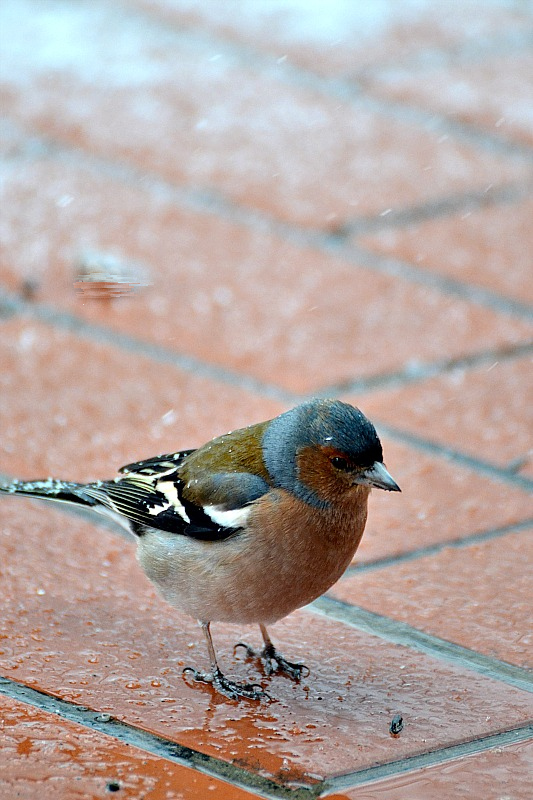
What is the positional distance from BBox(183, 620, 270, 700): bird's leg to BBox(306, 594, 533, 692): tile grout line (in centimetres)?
30

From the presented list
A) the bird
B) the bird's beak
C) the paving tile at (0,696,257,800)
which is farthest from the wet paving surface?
the bird's beak

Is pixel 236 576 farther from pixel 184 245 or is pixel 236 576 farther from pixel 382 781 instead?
pixel 184 245

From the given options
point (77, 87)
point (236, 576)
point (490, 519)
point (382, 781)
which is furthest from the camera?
point (77, 87)

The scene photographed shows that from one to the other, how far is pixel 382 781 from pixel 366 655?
53 cm

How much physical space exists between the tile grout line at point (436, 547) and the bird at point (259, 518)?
0.87 feet

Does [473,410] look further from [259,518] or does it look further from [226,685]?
[226,685]

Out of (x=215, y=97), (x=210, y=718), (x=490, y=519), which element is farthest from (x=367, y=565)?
(x=215, y=97)

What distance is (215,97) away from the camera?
6.00 m

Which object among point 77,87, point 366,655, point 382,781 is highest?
point 382,781

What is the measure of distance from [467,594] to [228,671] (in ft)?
1.88

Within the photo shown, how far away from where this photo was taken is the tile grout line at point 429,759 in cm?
238

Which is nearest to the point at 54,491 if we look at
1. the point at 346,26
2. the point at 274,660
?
the point at 274,660

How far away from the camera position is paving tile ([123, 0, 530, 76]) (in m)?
6.50

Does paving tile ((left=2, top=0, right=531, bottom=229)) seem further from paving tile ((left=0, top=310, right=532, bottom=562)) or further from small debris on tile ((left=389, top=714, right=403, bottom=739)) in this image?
small debris on tile ((left=389, top=714, right=403, bottom=739))
